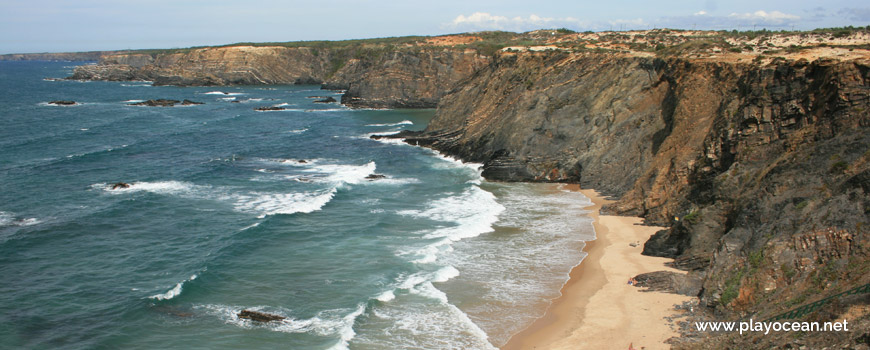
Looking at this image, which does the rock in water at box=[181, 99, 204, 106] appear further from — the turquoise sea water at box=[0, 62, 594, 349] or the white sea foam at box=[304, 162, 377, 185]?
the white sea foam at box=[304, 162, 377, 185]

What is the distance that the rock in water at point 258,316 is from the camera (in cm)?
2201

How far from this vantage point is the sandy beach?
2008cm

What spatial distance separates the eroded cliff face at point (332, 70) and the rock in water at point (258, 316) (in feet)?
241

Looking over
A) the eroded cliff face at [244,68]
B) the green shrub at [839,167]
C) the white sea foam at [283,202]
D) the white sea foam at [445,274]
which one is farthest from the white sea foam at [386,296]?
the eroded cliff face at [244,68]

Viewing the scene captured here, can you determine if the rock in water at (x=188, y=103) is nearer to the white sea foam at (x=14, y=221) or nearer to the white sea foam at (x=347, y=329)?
the white sea foam at (x=14, y=221)

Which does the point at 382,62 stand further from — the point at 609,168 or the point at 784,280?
→ the point at 784,280

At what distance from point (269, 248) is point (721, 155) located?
2044 centimetres

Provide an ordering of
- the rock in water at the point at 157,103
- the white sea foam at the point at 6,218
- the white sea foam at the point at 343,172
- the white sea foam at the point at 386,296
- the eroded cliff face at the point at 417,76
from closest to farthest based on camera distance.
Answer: the white sea foam at the point at 386,296 < the white sea foam at the point at 6,218 < the white sea foam at the point at 343,172 < the eroded cliff face at the point at 417,76 < the rock in water at the point at 157,103

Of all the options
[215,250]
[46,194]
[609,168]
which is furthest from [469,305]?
[46,194]

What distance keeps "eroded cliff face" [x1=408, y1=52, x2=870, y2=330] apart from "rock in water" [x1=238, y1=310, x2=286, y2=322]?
1412cm

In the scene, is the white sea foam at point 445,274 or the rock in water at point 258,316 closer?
the rock in water at point 258,316

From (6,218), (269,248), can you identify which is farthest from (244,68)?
(269,248)

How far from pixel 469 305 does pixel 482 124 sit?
32.1 m

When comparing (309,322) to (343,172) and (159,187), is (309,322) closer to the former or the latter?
(159,187)
